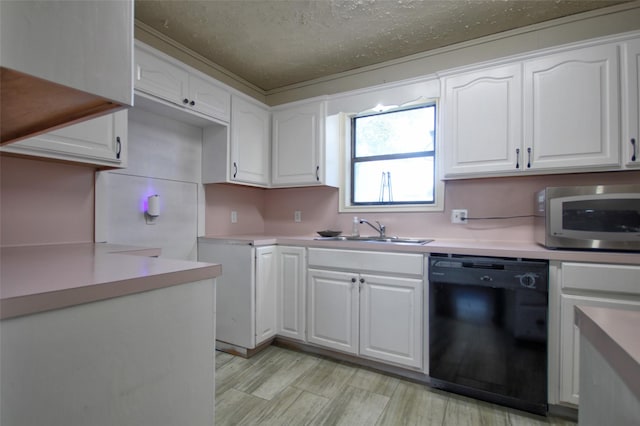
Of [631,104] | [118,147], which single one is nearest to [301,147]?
[118,147]

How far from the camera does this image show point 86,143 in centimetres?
164

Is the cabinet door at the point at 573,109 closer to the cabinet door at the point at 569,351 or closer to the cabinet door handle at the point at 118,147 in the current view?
the cabinet door at the point at 569,351

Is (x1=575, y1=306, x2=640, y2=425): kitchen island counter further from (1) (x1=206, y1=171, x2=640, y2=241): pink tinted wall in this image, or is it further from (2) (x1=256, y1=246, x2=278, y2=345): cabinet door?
(2) (x1=256, y1=246, x2=278, y2=345): cabinet door

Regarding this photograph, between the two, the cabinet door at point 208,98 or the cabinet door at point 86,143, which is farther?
the cabinet door at point 208,98

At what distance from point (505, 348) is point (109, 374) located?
1890 millimetres

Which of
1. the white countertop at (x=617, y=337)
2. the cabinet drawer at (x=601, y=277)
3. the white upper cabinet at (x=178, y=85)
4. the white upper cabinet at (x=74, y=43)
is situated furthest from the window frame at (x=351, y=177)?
the white upper cabinet at (x=74, y=43)

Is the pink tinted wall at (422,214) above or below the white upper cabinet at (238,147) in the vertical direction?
below

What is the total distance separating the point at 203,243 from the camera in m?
2.58

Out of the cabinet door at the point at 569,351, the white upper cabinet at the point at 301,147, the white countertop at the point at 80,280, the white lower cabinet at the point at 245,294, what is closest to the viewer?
the white countertop at the point at 80,280

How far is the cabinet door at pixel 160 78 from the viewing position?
6.25ft

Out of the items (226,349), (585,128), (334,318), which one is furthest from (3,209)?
(585,128)

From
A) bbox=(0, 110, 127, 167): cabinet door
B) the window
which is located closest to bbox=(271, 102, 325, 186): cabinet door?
the window

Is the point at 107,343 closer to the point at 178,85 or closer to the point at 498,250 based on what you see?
the point at 498,250

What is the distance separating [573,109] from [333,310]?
207 cm
